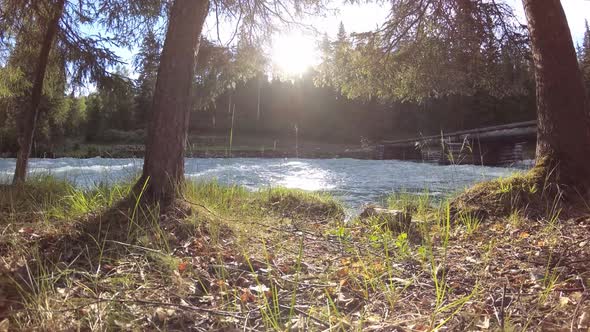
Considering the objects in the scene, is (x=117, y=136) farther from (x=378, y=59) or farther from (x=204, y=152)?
(x=378, y=59)

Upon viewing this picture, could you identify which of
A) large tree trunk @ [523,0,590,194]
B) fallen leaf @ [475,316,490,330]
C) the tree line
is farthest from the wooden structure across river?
fallen leaf @ [475,316,490,330]

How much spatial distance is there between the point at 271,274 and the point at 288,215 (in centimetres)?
258

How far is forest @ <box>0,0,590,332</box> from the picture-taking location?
6.14 feet

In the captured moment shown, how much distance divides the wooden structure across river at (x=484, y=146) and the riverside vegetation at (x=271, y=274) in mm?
10863

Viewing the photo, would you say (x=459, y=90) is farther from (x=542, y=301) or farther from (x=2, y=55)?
(x=2, y=55)

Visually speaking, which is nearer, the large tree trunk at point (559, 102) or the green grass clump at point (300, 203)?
the large tree trunk at point (559, 102)

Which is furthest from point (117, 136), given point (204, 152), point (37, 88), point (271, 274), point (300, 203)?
point (271, 274)

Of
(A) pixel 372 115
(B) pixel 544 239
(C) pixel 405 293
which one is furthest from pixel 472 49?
(A) pixel 372 115

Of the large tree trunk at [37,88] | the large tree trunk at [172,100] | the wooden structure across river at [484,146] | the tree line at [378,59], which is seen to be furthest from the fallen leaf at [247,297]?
the wooden structure across river at [484,146]

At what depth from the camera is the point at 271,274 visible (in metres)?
2.35

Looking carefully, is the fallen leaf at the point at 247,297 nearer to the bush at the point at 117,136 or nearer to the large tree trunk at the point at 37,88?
the large tree trunk at the point at 37,88

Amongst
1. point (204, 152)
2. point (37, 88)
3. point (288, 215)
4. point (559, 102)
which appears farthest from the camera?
point (204, 152)

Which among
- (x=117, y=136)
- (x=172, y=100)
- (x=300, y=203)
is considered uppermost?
(x=117, y=136)

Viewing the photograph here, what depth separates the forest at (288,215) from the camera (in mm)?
1870
